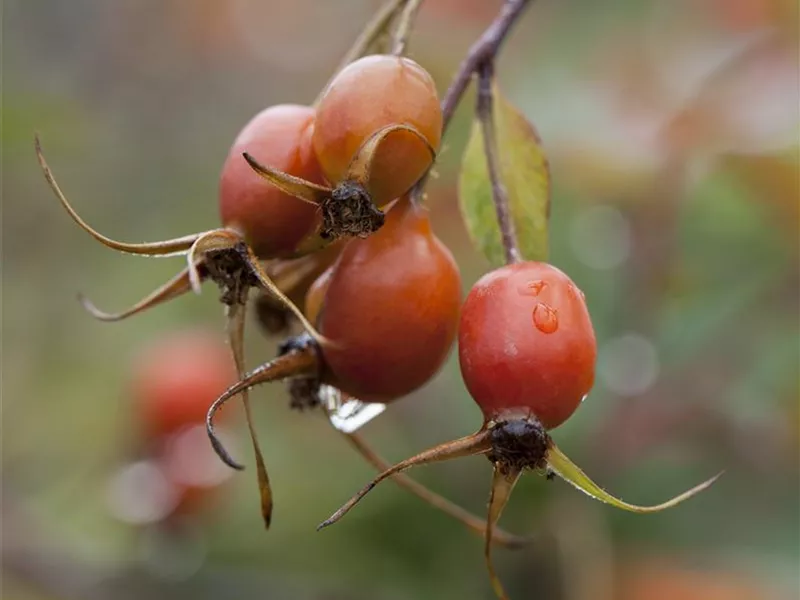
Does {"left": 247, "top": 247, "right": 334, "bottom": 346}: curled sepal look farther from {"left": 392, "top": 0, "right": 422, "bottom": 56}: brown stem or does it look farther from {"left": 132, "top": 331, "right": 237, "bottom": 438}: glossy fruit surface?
{"left": 132, "top": 331, "right": 237, "bottom": 438}: glossy fruit surface

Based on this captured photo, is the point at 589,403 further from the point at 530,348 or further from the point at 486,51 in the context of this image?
the point at 530,348

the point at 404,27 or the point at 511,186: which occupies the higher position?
the point at 404,27

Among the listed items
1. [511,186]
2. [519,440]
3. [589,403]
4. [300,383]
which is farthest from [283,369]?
[589,403]

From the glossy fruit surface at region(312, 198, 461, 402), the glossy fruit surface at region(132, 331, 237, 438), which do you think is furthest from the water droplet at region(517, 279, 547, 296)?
the glossy fruit surface at region(132, 331, 237, 438)

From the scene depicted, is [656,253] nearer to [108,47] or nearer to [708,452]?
[708,452]

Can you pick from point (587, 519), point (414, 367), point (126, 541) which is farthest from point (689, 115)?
point (126, 541)

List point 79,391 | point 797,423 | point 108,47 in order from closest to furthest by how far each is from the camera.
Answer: point 797,423
point 79,391
point 108,47
